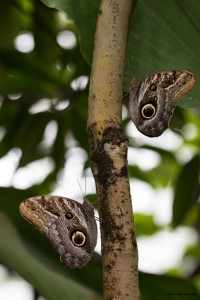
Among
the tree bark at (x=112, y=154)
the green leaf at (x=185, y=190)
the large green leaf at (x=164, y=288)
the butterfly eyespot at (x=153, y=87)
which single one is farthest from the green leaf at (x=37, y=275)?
the green leaf at (x=185, y=190)

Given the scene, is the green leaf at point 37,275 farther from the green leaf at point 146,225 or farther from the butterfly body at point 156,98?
the green leaf at point 146,225

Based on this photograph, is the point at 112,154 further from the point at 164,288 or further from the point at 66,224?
the point at 164,288

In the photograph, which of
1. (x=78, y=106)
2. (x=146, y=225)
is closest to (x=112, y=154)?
(x=78, y=106)

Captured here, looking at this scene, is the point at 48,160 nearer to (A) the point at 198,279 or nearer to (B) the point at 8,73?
(B) the point at 8,73

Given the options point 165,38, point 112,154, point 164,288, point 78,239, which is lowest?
point 164,288

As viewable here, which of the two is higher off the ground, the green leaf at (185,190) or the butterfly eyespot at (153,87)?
the butterfly eyespot at (153,87)

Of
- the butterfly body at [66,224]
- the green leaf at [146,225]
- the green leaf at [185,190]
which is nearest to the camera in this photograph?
the butterfly body at [66,224]
